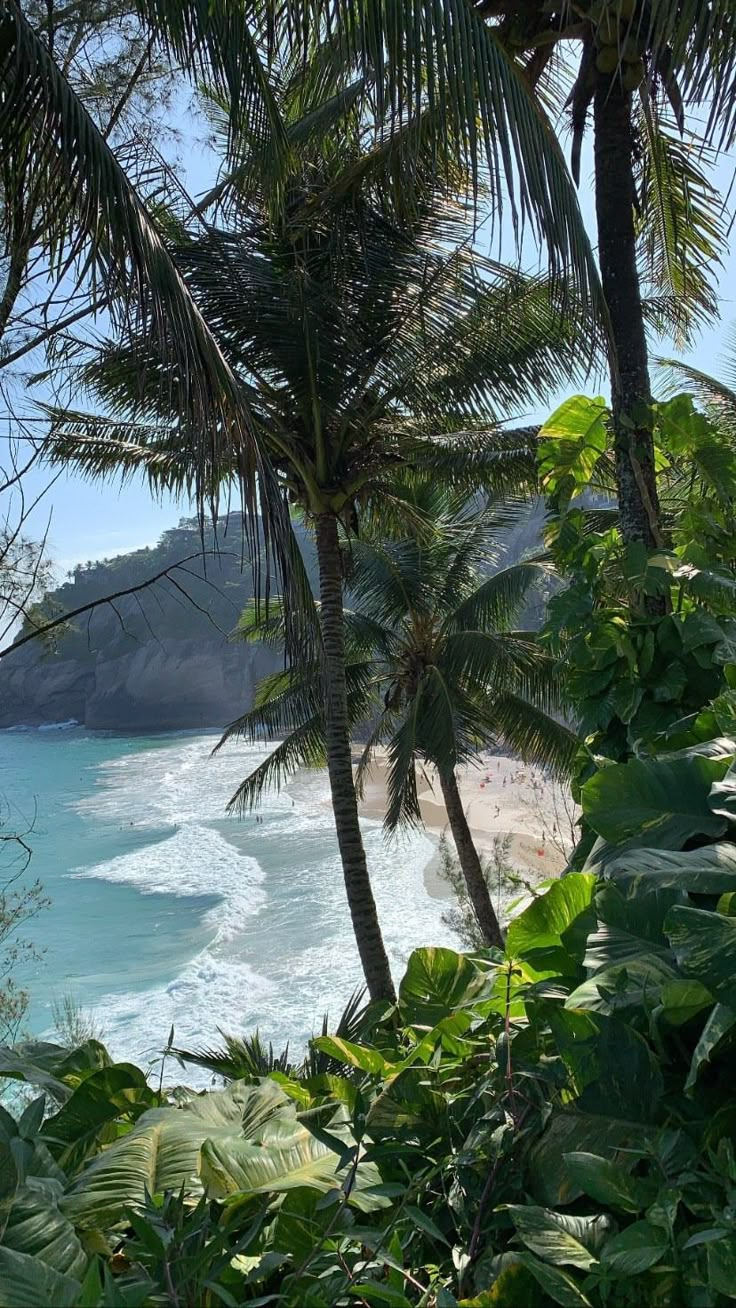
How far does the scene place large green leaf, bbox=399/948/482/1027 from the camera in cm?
120

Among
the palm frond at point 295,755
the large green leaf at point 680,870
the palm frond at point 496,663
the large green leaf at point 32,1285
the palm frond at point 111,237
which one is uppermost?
the palm frond at point 111,237

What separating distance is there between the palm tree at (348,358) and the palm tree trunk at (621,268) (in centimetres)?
188

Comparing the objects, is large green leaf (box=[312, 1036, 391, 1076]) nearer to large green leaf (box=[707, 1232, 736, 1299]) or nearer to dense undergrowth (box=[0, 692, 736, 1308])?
dense undergrowth (box=[0, 692, 736, 1308])

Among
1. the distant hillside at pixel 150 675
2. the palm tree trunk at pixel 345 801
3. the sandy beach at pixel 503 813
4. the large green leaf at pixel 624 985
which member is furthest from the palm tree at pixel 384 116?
the distant hillside at pixel 150 675

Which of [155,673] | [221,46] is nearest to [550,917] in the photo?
[221,46]

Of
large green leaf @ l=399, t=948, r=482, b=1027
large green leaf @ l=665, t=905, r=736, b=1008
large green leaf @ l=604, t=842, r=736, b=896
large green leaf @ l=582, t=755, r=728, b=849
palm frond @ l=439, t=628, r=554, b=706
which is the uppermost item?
palm frond @ l=439, t=628, r=554, b=706

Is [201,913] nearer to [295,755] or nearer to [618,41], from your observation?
[295,755]

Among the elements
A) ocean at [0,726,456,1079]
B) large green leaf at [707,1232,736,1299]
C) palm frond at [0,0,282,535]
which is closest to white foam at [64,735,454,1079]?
ocean at [0,726,456,1079]

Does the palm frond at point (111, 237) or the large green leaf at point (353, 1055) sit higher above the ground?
the palm frond at point (111, 237)

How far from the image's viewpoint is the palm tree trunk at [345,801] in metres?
7.40

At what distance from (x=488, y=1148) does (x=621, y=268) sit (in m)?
3.70

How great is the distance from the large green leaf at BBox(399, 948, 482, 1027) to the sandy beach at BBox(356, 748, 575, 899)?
1662 centimetres

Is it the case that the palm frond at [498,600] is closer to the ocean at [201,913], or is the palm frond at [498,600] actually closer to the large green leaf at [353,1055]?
the ocean at [201,913]

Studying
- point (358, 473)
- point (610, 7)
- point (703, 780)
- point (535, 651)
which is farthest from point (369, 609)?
point (703, 780)
